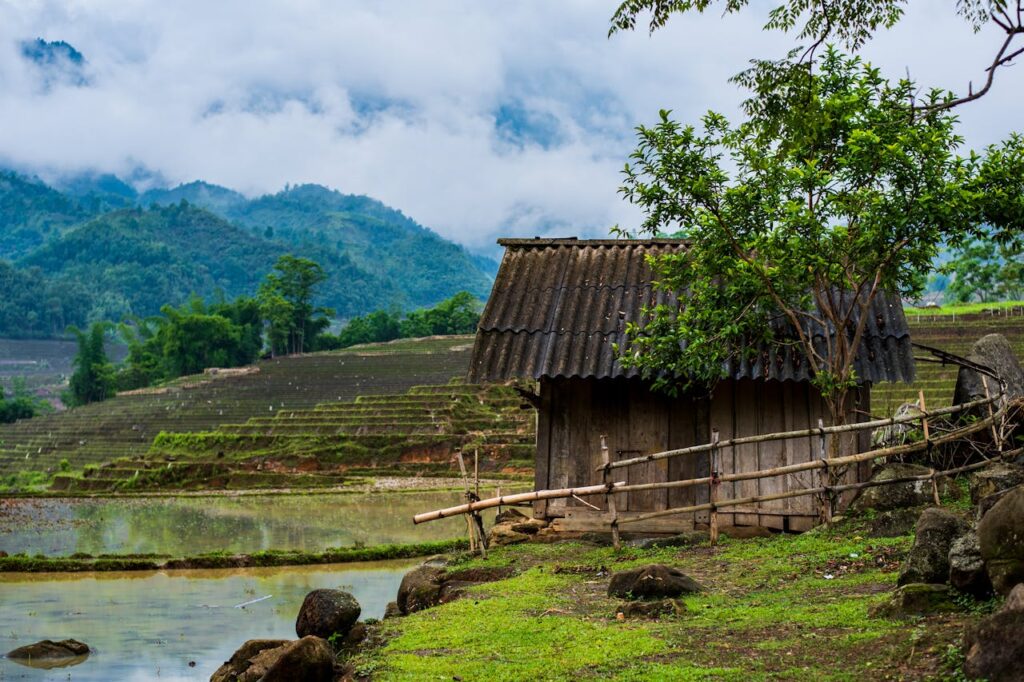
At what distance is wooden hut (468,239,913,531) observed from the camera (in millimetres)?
12594

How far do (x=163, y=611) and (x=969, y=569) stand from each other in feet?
37.4

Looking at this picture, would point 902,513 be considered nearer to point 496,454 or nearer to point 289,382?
point 496,454

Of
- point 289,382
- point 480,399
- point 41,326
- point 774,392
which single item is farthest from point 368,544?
point 41,326

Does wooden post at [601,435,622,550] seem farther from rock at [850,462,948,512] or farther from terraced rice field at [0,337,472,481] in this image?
terraced rice field at [0,337,472,481]

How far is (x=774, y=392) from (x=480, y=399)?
4121 centimetres

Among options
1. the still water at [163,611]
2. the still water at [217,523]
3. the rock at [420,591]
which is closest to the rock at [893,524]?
the rock at [420,591]

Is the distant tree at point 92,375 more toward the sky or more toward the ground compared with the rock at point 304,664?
more toward the sky

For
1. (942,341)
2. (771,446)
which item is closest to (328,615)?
(771,446)

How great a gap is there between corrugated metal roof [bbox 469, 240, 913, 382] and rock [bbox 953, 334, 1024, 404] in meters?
1.43

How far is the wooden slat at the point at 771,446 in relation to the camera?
41.3 ft

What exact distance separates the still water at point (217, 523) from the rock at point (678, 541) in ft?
35.5

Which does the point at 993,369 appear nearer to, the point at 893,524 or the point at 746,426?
the point at 746,426

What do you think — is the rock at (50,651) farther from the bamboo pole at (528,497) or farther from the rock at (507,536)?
the rock at (507,536)

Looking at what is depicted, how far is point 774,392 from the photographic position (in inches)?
513
